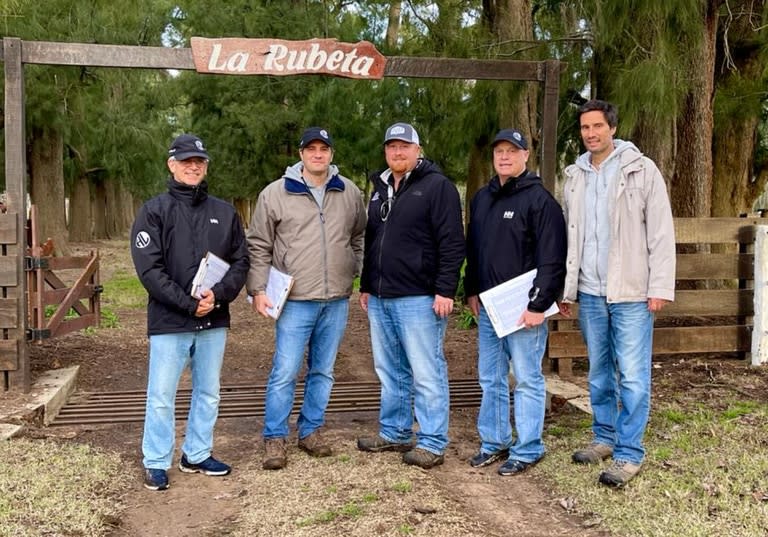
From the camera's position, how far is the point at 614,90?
6.80m

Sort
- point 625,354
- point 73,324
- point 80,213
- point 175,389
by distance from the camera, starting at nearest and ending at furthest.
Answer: point 625,354
point 175,389
point 73,324
point 80,213

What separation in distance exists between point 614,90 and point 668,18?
2.46ft

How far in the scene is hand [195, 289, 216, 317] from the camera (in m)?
4.12

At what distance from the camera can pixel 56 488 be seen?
4.06m

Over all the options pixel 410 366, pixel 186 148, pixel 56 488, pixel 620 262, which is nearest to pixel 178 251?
pixel 186 148

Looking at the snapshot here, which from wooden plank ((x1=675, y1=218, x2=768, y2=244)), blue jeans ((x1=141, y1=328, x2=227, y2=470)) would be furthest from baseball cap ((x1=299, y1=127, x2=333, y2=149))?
wooden plank ((x1=675, y1=218, x2=768, y2=244))

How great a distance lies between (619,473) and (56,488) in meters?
2.97

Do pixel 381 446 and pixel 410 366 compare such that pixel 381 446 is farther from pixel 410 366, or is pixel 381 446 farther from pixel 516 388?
pixel 516 388

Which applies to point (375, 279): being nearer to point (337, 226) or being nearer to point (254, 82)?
point (337, 226)

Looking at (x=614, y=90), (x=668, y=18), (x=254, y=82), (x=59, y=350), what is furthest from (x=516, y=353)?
(x=254, y=82)

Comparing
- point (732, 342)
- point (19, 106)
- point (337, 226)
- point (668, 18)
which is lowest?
point (732, 342)

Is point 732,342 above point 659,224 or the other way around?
the other way around

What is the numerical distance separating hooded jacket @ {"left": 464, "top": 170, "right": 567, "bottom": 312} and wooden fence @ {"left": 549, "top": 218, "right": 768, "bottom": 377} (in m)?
2.18

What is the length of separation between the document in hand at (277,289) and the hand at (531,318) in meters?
1.35
